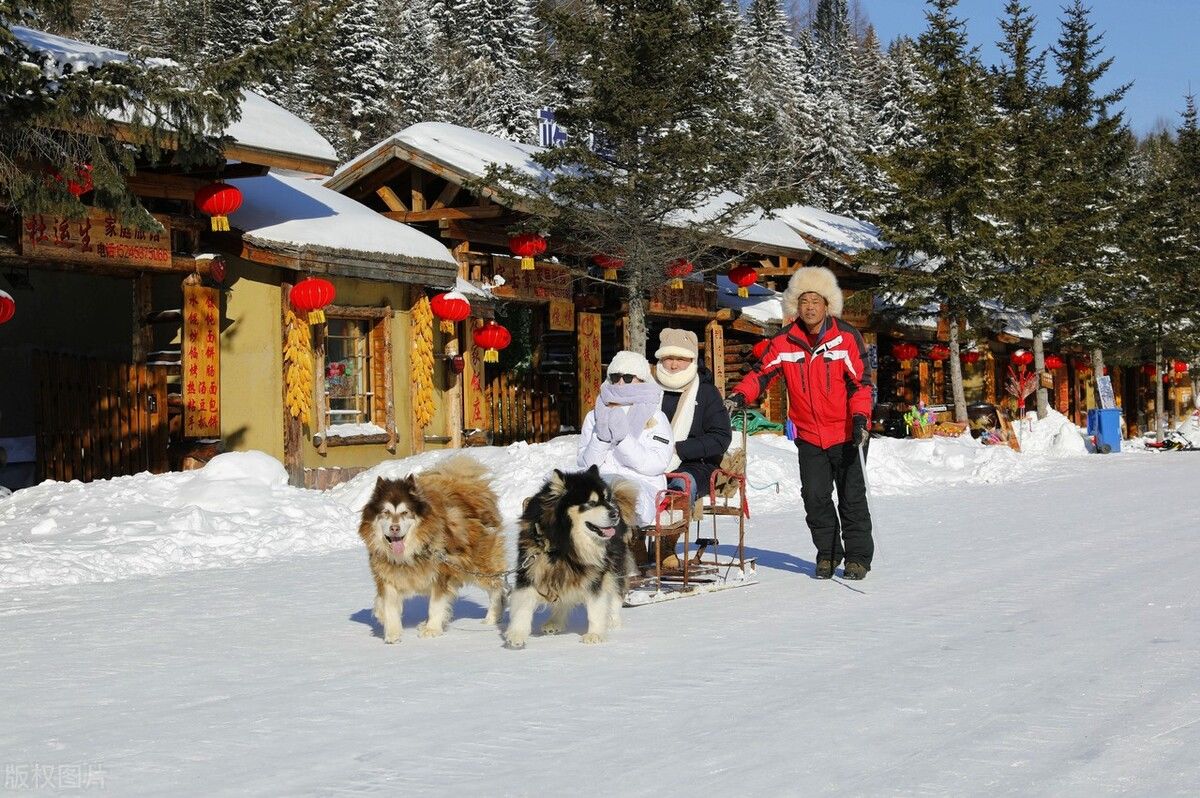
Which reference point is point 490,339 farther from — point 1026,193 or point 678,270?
point 1026,193

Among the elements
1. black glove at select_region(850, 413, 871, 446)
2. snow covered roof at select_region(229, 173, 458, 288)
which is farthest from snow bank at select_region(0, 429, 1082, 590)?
black glove at select_region(850, 413, 871, 446)

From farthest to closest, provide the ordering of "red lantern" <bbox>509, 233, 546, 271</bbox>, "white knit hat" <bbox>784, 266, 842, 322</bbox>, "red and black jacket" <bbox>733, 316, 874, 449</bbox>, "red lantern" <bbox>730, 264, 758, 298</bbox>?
"red lantern" <bbox>730, 264, 758, 298</bbox>
"red lantern" <bbox>509, 233, 546, 271</bbox>
"white knit hat" <bbox>784, 266, 842, 322</bbox>
"red and black jacket" <bbox>733, 316, 874, 449</bbox>

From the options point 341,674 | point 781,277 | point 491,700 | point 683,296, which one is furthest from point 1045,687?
point 781,277

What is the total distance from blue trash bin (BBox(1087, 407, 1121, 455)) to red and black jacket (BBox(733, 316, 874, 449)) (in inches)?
903

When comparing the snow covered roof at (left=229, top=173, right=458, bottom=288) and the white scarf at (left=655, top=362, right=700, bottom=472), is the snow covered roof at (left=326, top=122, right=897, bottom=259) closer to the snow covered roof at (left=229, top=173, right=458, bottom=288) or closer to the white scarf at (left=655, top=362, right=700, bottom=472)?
the snow covered roof at (left=229, top=173, right=458, bottom=288)

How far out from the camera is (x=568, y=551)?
23.9 feet

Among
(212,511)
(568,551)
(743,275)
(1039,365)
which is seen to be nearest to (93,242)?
(212,511)

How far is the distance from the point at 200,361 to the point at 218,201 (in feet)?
6.53

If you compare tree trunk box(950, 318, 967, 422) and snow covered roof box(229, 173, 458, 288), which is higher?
snow covered roof box(229, 173, 458, 288)

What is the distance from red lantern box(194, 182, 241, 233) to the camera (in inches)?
649

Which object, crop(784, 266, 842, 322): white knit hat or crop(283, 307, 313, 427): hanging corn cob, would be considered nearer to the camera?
crop(784, 266, 842, 322): white knit hat

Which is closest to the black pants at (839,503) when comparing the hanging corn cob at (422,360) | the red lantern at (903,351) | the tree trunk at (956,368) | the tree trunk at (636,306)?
the hanging corn cob at (422,360)

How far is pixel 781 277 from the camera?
34.0m

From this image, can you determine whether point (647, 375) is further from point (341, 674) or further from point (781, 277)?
point (781, 277)
